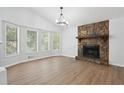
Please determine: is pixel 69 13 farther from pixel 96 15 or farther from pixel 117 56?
pixel 117 56

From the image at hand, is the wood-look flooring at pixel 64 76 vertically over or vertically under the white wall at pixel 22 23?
under

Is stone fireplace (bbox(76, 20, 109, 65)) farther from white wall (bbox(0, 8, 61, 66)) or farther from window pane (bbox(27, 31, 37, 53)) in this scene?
window pane (bbox(27, 31, 37, 53))

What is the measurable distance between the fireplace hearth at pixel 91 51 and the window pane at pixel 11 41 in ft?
13.4

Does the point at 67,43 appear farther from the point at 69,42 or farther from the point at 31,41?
the point at 31,41

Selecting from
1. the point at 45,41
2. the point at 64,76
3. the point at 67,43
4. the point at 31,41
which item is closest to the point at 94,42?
the point at 67,43

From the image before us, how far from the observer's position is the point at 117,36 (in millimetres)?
4930

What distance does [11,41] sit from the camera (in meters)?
5.15

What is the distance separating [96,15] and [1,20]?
14.3ft

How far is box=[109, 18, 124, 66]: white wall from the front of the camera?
479 centimetres

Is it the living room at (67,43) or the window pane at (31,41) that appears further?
the window pane at (31,41)

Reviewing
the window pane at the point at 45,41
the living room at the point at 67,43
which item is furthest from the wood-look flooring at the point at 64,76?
the window pane at the point at 45,41

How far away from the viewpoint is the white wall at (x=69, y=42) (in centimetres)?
759

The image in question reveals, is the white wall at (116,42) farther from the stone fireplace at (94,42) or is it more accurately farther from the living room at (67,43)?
the stone fireplace at (94,42)
